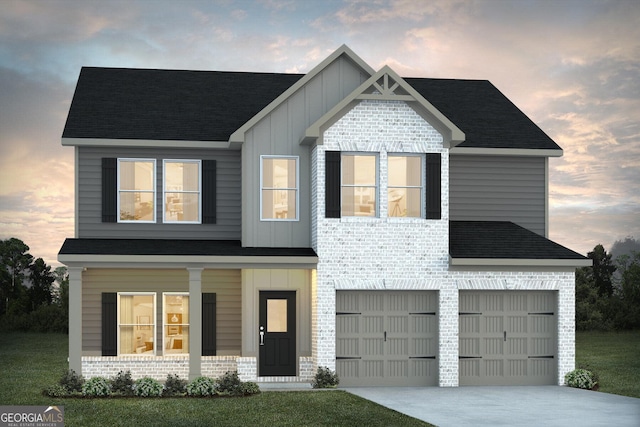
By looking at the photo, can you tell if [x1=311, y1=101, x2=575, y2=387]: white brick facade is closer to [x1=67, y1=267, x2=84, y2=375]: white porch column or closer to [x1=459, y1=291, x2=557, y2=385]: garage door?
[x1=459, y1=291, x2=557, y2=385]: garage door

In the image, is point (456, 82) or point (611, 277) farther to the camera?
point (611, 277)

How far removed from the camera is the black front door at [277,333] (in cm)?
2341

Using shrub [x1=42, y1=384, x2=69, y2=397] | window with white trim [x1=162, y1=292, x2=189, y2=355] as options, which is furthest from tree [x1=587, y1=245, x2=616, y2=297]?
shrub [x1=42, y1=384, x2=69, y2=397]

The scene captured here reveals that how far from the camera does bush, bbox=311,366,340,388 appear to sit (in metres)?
22.1

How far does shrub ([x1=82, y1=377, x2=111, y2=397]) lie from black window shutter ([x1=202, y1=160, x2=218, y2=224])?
531 centimetres

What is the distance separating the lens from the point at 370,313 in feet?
75.2

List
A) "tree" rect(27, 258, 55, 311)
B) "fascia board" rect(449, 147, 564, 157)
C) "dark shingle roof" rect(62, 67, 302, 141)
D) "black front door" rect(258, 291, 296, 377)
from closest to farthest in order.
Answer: "black front door" rect(258, 291, 296, 377) → "dark shingle roof" rect(62, 67, 302, 141) → "fascia board" rect(449, 147, 564, 157) → "tree" rect(27, 258, 55, 311)

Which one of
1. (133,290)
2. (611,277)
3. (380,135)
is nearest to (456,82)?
(380,135)

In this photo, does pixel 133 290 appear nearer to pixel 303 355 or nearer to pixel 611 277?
pixel 303 355

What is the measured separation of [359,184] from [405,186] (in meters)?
1.18

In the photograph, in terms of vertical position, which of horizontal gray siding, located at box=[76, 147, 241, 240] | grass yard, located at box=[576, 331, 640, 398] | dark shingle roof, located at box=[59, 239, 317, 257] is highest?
horizontal gray siding, located at box=[76, 147, 241, 240]

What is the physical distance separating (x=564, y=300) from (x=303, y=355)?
6.81 m

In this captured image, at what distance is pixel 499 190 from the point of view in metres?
25.8

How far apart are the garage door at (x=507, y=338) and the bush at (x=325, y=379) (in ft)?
11.1
